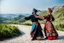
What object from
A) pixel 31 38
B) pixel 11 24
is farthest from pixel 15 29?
pixel 31 38

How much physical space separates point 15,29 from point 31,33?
332 mm

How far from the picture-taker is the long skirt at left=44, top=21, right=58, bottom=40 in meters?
3.82

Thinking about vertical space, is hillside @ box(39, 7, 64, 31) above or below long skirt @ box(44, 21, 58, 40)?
above

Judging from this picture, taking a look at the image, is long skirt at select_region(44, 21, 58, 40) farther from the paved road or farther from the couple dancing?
the paved road

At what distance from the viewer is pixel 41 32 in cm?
385

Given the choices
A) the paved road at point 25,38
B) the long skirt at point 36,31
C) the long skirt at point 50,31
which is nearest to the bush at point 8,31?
the paved road at point 25,38

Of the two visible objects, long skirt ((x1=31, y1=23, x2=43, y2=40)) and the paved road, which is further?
long skirt ((x1=31, y1=23, x2=43, y2=40))

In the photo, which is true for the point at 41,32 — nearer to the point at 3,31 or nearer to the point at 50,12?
the point at 50,12

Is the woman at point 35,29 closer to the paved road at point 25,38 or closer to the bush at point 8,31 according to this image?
the paved road at point 25,38

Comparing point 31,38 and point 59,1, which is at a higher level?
point 59,1

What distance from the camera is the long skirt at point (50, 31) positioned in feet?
12.5

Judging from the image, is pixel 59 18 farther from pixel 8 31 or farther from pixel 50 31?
pixel 8 31

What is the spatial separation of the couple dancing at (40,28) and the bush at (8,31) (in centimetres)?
33

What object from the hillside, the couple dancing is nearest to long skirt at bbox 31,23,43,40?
the couple dancing
